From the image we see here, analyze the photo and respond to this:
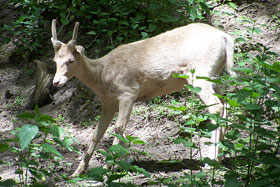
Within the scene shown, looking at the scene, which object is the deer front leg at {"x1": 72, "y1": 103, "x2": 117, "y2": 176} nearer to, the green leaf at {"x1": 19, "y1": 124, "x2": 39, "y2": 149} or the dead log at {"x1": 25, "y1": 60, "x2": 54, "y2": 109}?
the dead log at {"x1": 25, "y1": 60, "x2": 54, "y2": 109}

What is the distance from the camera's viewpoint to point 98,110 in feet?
23.4

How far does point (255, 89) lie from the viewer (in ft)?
10.6

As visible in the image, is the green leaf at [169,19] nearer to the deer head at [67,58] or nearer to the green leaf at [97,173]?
the deer head at [67,58]

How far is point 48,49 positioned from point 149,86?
381cm

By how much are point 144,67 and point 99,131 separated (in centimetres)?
121

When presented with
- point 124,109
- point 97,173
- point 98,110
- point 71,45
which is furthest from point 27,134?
point 98,110

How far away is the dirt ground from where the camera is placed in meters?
5.76

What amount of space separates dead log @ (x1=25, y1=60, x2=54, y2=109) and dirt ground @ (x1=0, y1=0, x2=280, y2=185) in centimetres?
16

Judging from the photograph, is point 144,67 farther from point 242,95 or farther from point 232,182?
point 232,182

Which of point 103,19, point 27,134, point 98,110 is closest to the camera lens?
point 27,134

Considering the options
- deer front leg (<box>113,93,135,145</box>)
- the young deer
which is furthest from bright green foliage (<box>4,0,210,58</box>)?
deer front leg (<box>113,93,135,145</box>)

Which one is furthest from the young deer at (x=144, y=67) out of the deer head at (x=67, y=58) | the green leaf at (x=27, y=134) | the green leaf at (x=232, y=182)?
the green leaf at (x=27, y=134)

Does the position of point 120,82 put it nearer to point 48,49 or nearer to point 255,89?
point 255,89

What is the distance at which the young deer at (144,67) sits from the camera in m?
5.43
